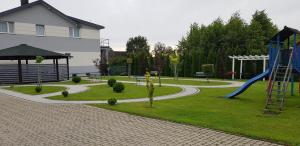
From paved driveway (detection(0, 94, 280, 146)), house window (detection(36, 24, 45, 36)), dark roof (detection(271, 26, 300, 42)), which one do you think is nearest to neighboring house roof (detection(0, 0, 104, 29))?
house window (detection(36, 24, 45, 36))

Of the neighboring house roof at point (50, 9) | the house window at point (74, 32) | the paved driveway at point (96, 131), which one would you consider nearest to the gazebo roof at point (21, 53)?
the neighboring house roof at point (50, 9)

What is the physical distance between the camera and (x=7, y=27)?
2625cm

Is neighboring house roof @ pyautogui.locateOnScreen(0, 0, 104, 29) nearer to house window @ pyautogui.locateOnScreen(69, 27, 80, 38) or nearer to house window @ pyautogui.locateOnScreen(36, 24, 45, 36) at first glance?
house window @ pyautogui.locateOnScreen(69, 27, 80, 38)

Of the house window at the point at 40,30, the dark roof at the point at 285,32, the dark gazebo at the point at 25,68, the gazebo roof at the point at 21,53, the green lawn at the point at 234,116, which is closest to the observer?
the green lawn at the point at 234,116

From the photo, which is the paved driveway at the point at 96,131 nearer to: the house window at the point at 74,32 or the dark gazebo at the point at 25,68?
the dark gazebo at the point at 25,68

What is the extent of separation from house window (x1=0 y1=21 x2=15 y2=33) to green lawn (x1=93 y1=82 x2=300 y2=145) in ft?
65.1

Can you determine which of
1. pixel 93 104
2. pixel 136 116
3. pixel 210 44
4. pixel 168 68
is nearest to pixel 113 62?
pixel 168 68

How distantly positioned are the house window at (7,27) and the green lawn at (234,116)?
19837 millimetres

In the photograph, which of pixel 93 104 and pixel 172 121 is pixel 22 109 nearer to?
pixel 93 104

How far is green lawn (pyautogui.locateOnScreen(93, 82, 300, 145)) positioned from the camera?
6.59 meters

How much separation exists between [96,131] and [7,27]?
23542mm

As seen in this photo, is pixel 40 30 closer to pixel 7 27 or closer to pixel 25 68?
pixel 7 27

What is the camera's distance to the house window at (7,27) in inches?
1022

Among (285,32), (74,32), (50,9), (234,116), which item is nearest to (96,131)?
(234,116)
